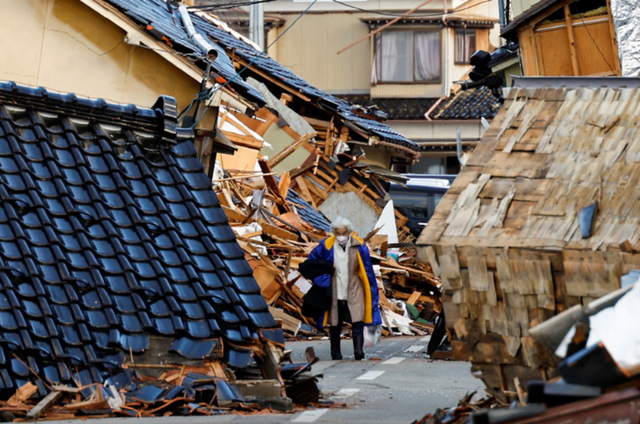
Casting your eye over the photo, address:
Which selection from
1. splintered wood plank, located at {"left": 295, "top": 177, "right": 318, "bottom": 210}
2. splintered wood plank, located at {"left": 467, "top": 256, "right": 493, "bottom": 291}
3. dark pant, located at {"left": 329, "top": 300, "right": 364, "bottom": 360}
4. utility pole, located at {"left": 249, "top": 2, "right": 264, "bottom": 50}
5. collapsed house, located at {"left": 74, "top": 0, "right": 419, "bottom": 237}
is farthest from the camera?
utility pole, located at {"left": 249, "top": 2, "right": 264, "bottom": 50}

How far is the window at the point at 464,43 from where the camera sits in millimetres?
42844

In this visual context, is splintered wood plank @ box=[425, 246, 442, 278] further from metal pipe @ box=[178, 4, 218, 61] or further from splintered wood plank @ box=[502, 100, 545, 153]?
metal pipe @ box=[178, 4, 218, 61]

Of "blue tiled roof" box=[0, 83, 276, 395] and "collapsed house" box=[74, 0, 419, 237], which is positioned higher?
"collapsed house" box=[74, 0, 419, 237]

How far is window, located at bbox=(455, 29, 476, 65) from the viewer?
141 feet

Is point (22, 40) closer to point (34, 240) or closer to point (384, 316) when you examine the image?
point (34, 240)

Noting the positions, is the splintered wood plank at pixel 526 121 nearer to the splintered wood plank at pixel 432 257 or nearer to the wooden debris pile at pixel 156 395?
the splintered wood plank at pixel 432 257

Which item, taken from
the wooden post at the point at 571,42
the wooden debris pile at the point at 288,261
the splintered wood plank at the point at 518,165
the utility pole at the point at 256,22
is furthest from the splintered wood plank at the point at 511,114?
the utility pole at the point at 256,22

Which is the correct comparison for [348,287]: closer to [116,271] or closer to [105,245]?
[105,245]

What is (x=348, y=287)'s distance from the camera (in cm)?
1417

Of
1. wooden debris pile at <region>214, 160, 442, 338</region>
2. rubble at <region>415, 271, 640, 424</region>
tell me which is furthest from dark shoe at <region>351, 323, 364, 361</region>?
rubble at <region>415, 271, 640, 424</region>

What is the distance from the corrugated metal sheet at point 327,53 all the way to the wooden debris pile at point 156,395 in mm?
34033

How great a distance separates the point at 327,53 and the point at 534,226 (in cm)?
3694

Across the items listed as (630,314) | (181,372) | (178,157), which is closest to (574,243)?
(630,314)

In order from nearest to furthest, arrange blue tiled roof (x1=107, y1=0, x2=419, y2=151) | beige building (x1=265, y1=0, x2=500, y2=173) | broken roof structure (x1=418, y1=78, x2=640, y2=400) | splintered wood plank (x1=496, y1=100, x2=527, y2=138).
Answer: broken roof structure (x1=418, y1=78, x2=640, y2=400), splintered wood plank (x1=496, y1=100, x2=527, y2=138), blue tiled roof (x1=107, y1=0, x2=419, y2=151), beige building (x1=265, y1=0, x2=500, y2=173)
